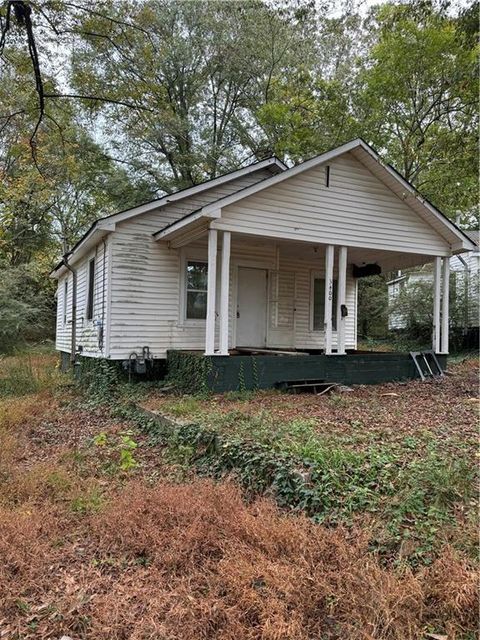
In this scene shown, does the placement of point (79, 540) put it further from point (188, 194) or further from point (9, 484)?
A: point (188, 194)

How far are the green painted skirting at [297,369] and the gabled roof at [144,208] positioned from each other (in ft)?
9.96

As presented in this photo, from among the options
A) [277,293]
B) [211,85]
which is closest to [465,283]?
[277,293]

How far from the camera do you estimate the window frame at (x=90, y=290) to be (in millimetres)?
11031

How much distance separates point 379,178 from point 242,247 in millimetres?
3531

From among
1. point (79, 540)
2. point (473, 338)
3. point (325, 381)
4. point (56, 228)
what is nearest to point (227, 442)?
point (79, 540)

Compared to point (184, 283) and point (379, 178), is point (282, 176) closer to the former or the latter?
point (379, 178)

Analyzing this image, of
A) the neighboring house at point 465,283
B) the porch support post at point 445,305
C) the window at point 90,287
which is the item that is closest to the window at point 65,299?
the window at point 90,287

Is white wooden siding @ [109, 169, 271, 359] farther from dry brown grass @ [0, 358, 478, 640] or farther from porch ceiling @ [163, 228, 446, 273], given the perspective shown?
dry brown grass @ [0, 358, 478, 640]

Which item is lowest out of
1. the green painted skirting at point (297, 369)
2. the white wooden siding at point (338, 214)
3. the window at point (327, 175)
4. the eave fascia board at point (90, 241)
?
the green painted skirting at point (297, 369)

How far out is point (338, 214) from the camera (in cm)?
959

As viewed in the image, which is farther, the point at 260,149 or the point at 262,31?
the point at 260,149

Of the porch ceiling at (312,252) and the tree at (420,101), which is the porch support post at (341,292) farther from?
the tree at (420,101)

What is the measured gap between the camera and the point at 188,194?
10211mm

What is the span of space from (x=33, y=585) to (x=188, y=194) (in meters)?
8.76
